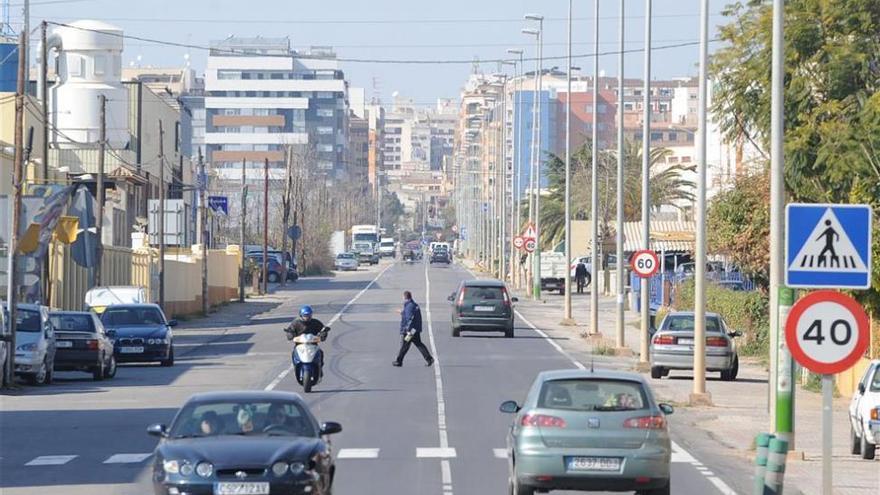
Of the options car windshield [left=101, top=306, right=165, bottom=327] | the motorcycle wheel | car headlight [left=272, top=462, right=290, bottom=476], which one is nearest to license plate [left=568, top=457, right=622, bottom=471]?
car headlight [left=272, top=462, right=290, bottom=476]

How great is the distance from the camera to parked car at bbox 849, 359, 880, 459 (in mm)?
22547

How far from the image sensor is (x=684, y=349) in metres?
38.0

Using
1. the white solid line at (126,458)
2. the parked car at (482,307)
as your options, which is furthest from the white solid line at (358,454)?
the parked car at (482,307)

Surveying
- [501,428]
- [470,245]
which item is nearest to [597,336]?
[501,428]

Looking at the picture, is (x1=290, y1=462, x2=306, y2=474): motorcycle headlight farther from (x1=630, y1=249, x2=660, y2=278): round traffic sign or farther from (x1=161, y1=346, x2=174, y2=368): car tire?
(x1=161, y1=346, x2=174, y2=368): car tire

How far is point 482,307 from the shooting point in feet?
170

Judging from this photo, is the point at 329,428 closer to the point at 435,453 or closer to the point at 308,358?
the point at 435,453

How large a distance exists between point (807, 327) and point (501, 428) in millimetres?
12747

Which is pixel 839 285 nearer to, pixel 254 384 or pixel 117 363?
pixel 254 384

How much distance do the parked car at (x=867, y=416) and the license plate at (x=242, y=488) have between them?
9898 mm

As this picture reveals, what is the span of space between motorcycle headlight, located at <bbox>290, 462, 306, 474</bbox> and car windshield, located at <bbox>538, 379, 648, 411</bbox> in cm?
301

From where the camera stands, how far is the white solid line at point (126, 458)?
72.7 ft

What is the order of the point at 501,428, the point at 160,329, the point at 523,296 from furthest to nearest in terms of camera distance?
the point at 523,296, the point at 160,329, the point at 501,428

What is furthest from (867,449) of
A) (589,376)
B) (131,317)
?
(131,317)
